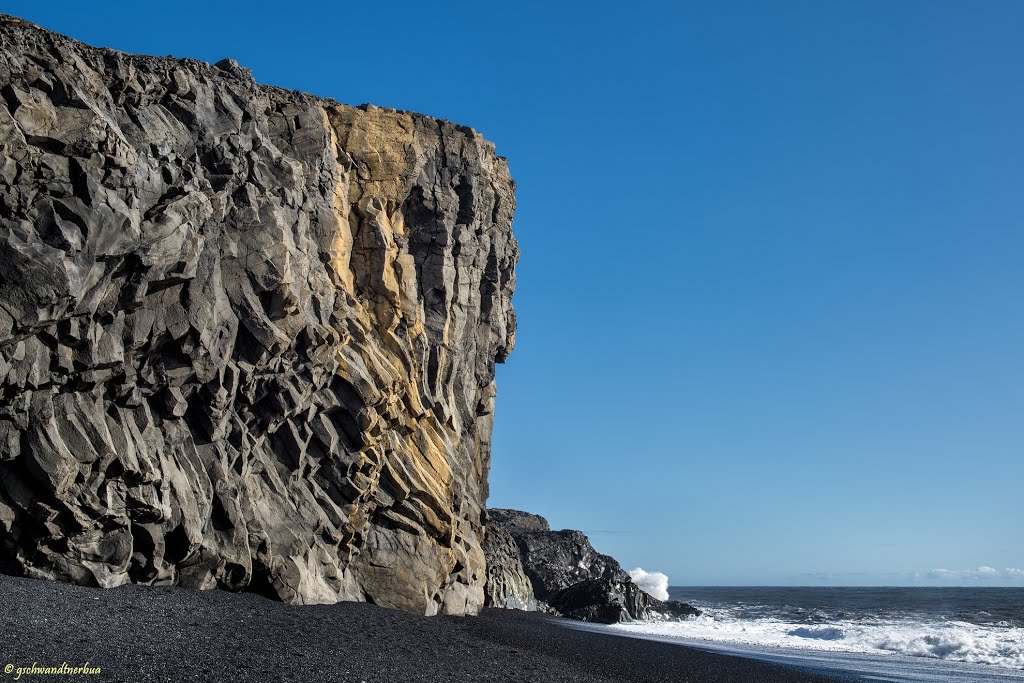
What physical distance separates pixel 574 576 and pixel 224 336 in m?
52.1

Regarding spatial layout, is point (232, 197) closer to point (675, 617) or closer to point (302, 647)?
point (302, 647)

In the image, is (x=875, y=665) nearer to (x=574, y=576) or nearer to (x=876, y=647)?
(x=876, y=647)

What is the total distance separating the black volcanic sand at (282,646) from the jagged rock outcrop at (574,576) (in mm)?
25559

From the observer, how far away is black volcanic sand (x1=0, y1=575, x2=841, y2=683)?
14.1 metres

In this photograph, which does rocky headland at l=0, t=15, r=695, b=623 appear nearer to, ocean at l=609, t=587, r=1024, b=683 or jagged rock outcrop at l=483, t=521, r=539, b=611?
jagged rock outcrop at l=483, t=521, r=539, b=611

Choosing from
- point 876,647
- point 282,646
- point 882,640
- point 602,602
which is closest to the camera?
point 282,646

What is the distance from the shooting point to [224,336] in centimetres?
2600

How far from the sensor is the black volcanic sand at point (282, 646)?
557 inches

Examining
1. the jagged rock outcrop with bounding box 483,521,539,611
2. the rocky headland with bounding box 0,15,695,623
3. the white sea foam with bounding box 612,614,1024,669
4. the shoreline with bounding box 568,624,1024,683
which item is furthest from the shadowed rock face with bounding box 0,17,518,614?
the white sea foam with bounding box 612,614,1024,669

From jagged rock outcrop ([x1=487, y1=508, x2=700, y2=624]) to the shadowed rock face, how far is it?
19.9 m

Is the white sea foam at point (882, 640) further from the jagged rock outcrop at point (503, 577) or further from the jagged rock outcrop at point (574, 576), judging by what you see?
the jagged rock outcrop at point (503, 577)

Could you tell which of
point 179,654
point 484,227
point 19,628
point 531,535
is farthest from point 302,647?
point 531,535

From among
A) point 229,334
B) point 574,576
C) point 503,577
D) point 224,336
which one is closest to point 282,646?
point 224,336

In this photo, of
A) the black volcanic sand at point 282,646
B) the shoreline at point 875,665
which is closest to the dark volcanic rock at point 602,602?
the shoreline at point 875,665
